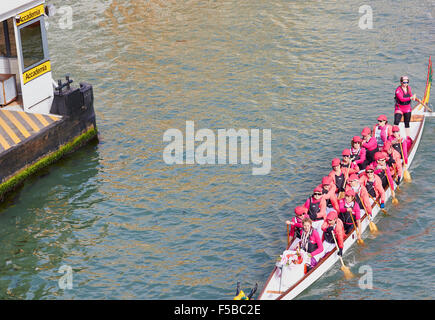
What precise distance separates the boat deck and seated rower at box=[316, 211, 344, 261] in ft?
36.6

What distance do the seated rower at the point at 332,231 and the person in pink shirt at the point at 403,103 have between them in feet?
29.1

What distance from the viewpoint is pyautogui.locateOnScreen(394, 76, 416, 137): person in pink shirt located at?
29.3 m

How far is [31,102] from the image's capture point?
27609mm

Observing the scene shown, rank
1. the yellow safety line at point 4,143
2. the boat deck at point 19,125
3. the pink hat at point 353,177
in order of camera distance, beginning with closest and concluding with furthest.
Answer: the pink hat at point 353,177, the yellow safety line at point 4,143, the boat deck at point 19,125

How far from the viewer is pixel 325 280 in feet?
70.9

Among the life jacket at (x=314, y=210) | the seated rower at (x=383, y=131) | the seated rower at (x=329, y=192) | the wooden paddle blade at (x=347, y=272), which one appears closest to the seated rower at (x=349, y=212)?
the seated rower at (x=329, y=192)

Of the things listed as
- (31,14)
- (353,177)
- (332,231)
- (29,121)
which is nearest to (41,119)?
(29,121)

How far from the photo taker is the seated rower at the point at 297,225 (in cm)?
2205

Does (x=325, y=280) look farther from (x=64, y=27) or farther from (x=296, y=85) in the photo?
(x=64, y=27)

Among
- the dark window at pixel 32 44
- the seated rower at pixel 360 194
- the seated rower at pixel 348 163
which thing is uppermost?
the dark window at pixel 32 44

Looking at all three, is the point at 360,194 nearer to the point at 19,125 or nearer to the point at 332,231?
the point at 332,231

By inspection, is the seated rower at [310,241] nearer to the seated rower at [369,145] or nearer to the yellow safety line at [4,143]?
the seated rower at [369,145]
